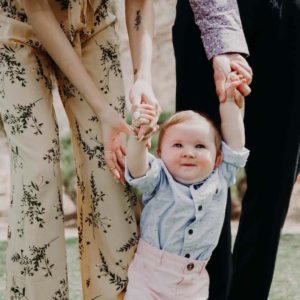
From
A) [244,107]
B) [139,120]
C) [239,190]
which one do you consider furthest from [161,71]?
[139,120]

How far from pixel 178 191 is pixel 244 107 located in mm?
406

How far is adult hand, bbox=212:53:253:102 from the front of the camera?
2.34 meters

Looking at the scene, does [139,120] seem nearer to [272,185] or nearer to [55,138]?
[55,138]

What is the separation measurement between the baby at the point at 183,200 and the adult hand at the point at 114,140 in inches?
3.6

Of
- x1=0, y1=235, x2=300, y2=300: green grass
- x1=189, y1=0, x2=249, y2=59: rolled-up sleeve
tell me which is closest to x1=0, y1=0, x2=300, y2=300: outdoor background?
x1=0, y1=235, x2=300, y2=300: green grass

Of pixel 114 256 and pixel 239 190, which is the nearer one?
pixel 114 256

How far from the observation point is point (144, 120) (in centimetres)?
220

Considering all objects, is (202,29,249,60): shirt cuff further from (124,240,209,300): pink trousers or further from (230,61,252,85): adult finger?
(124,240,209,300): pink trousers

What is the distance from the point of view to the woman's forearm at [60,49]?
7.54ft

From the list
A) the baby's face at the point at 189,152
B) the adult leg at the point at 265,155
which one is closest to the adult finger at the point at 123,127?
the baby's face at the point at 189,152

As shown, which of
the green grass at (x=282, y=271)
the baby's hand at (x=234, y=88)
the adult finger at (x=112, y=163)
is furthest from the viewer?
the green grass at (x=282, y=271)

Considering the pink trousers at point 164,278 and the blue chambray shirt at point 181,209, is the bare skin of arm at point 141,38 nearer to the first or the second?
the blue chambray shirt at point 181,209

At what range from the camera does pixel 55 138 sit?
239 centimetres

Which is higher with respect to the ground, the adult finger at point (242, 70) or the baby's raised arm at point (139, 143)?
the adult finger at point (242, 70)
